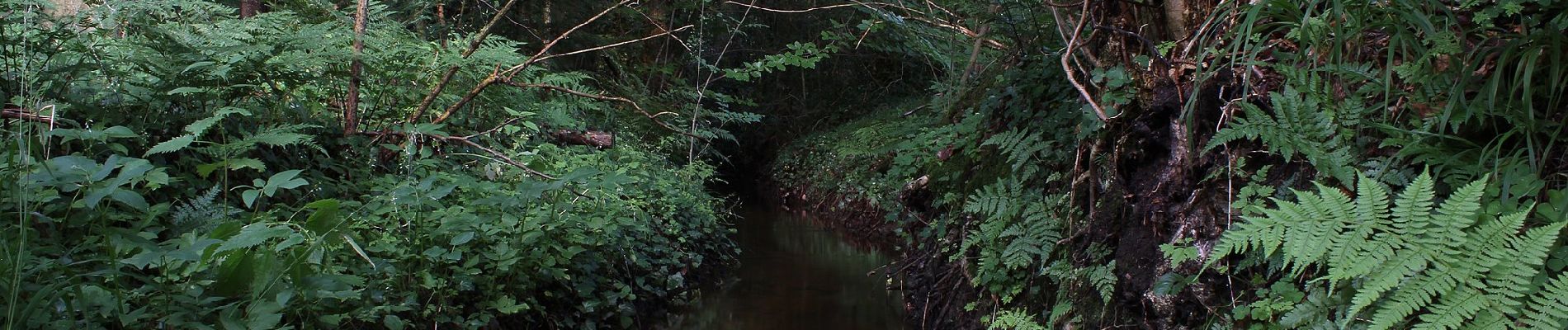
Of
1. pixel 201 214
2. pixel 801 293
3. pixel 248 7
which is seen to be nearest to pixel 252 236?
pixel 201 214

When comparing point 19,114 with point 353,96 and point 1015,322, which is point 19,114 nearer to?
point 353,96

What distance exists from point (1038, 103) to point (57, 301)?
3.88 meters

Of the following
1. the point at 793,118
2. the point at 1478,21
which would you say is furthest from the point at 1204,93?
the point at 793,118

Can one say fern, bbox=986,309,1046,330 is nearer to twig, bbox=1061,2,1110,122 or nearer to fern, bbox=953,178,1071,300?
fern, bbox=953,178,1071,300

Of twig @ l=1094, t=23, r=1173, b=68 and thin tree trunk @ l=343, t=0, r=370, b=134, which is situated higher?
twig @ l=1094, t=23, r=1173, b=68

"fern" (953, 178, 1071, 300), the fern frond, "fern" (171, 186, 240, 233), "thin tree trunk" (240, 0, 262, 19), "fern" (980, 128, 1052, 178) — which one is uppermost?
"thin tree trunk" (240, 0, 262, 19)

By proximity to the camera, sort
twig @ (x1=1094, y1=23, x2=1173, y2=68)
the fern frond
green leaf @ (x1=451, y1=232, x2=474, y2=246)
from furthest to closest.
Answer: green leaf @ (x1=451, y1=232, x2=474, y2=246), twig @ (x1=1094, y1=23, x2=1173, y2=68), the fern frond

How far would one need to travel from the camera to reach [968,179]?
16.2 ft

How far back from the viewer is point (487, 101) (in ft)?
15.7

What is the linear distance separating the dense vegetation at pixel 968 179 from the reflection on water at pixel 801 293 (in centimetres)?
43

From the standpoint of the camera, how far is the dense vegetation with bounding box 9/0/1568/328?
2084mm

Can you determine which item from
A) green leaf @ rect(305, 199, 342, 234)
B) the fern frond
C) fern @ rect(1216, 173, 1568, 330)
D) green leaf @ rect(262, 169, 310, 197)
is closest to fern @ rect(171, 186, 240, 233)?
green leaf @ rect(262, 169, 310, 197)

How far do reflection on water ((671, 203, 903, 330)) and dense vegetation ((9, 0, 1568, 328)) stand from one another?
0.43 metres

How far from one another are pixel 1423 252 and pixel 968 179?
3023 millimetres
